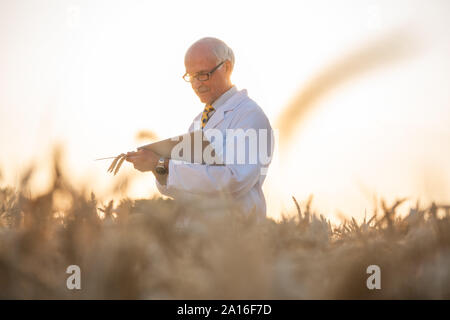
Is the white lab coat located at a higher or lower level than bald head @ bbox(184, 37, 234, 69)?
lower

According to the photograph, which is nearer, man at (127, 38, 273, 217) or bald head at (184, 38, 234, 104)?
man at (127, 38, 273, 217)

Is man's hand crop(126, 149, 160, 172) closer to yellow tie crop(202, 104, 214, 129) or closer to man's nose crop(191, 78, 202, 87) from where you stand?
yellow tie crop(202, 104, 214, 129)

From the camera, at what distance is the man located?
281 centimetres

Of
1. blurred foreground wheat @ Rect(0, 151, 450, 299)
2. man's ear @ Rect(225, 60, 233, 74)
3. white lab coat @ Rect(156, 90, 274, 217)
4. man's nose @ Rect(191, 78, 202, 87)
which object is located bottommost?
blurred foreground wheat @ Rect(0, 151, 450, 299)

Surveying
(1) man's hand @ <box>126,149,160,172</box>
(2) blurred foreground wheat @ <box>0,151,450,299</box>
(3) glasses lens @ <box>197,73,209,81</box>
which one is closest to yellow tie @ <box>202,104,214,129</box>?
(3) glasses lens @ <box>197,73,209,81</box>

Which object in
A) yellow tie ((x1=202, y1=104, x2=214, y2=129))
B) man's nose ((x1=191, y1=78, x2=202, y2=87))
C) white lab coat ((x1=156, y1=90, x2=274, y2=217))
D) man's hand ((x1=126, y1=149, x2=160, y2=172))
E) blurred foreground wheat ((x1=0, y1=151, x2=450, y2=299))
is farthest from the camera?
man's nose ((x1=191, y1=78, x2=202, y2=87))

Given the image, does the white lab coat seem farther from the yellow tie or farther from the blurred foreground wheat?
the blurred foreground wheat

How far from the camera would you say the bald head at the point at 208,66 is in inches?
153

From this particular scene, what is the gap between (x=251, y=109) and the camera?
11.5 ft

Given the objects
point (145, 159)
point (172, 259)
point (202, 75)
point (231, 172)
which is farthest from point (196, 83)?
point (172, 259)

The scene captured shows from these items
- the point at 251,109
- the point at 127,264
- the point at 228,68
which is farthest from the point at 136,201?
the point at 228,68

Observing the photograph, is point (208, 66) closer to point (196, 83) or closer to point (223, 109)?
point (196, 83)

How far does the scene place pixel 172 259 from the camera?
0.73m

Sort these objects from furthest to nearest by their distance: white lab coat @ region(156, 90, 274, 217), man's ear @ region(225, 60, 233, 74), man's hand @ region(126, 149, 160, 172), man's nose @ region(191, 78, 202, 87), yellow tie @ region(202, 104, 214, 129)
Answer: man's ear @ region(225, 60, 233, 74)
man's nose @ region(191, 78, 202, 87)
yellow tie @ region(202, 104, 214, 129)
man's hand @ region(126, 149, 160, 172)
white lab coat @ region(156, 90, 274, 217)
